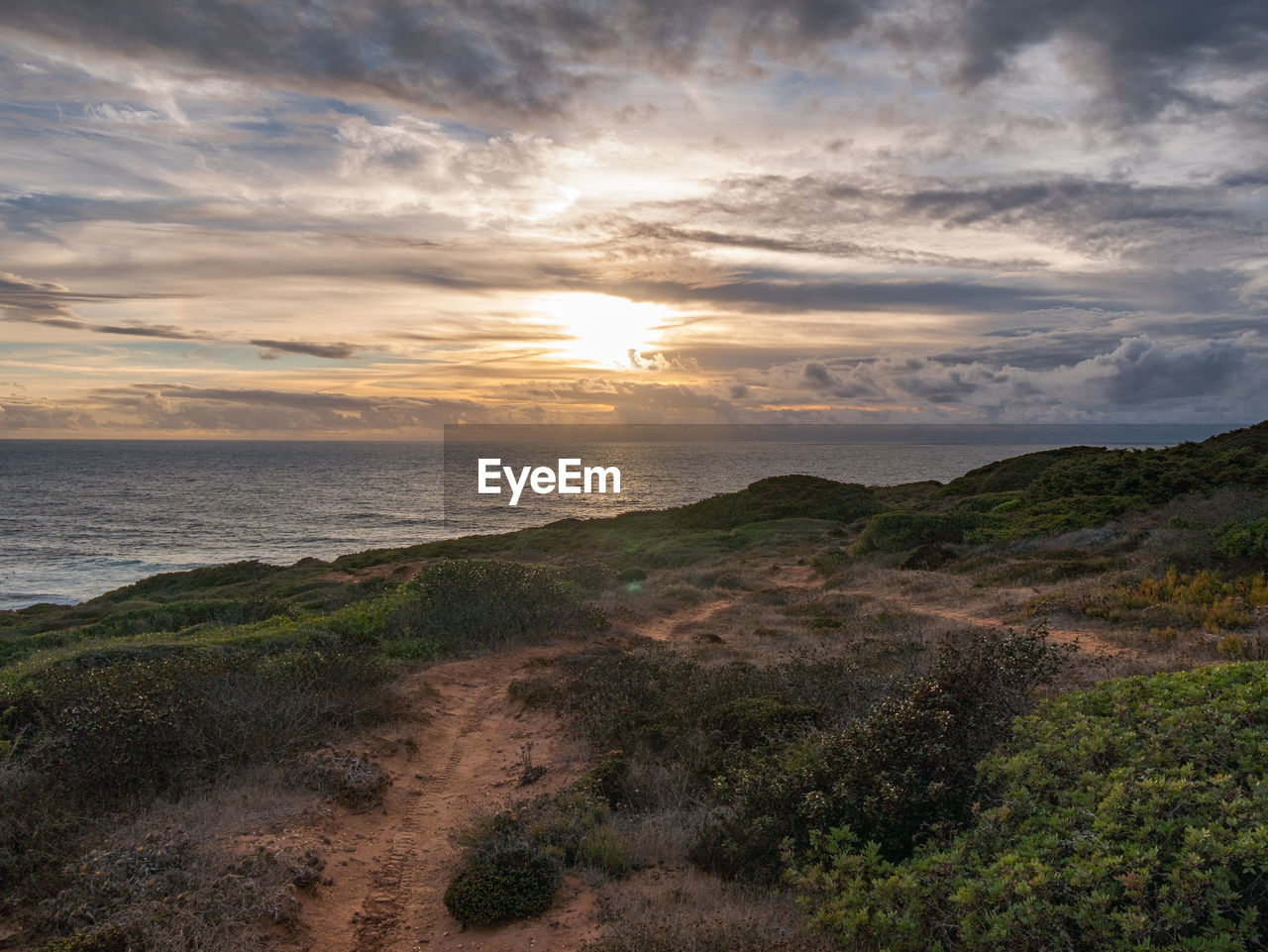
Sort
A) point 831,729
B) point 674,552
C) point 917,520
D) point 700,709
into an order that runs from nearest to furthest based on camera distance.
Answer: point 831,729, point 700,709, point 917,520, point 674,552

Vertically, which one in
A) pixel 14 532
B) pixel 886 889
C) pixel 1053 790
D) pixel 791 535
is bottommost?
pixel 14 532

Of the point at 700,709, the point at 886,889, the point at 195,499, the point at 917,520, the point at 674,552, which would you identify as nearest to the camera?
the point at 886,889

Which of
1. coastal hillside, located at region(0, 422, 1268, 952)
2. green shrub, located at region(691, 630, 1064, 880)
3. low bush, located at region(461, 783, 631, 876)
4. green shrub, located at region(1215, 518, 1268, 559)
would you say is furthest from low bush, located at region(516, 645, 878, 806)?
green shrub, located at region(1215, 518, 1268, 559)

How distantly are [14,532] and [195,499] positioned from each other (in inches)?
1118

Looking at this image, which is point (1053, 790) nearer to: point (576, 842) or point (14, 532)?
point (576, 842)

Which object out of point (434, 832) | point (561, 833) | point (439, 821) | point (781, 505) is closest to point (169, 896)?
point (434, 832)

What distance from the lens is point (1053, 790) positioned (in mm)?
5539

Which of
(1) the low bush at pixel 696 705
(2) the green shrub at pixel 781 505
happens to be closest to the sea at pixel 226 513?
(2) the green shrub at pixel 781 505

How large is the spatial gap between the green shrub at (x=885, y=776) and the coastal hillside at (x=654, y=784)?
0.10ft

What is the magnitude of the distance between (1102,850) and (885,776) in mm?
2095

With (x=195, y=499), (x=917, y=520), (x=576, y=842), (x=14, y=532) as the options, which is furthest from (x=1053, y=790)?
(x=195, y=499)

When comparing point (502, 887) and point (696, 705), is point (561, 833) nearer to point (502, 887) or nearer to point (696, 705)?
point (502, 887)

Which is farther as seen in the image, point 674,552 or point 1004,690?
point 674,552

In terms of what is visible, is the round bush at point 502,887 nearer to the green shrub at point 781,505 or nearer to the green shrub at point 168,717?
the green shrub at point 168,717
